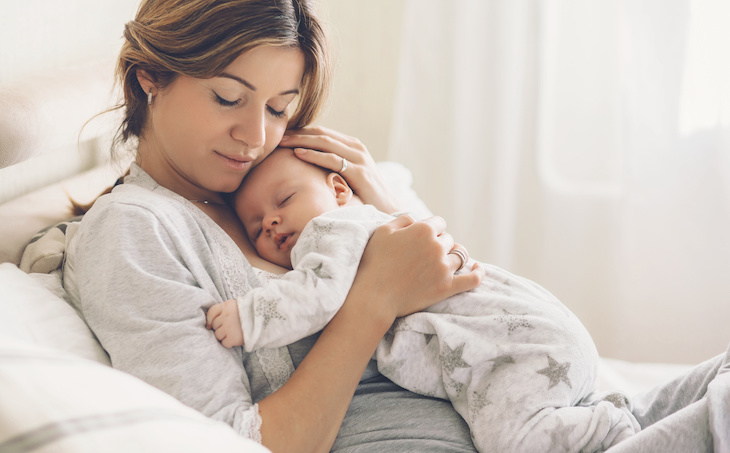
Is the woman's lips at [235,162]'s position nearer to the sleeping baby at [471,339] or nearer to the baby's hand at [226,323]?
the sleeping baby at [471,339]

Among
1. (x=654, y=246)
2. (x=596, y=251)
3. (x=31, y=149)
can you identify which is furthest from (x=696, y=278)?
(x=31, y=149)

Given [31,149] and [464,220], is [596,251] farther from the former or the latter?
[31,149]

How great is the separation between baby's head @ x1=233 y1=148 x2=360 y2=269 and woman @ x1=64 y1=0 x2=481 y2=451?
32 millimetres

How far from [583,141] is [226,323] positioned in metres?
1.83

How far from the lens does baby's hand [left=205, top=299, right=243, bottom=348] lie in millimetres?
979

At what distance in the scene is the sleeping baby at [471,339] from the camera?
1000 mm

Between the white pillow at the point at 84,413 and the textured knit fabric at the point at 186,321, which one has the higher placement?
the white pillow at the point at 84,413

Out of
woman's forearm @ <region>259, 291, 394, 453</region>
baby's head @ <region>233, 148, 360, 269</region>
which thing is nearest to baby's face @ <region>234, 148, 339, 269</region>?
baby's head @ <region>233, 148, 360, 269</region>

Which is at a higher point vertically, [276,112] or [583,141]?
[276,112]

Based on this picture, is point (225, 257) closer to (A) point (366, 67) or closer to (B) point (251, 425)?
(B) point (251, 425)

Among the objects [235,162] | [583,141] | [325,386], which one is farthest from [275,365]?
[583,141]

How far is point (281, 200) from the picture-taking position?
1268 millimetres

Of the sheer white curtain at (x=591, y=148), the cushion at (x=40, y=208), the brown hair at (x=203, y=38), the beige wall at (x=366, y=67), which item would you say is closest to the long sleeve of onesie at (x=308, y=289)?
the brown hair at (x=203, y=38)

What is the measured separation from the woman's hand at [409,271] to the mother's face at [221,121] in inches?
11.6
